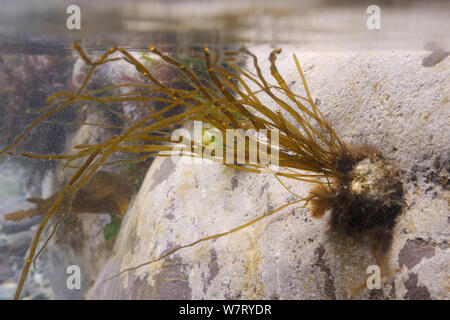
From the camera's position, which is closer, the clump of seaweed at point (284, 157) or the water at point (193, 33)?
the clump of seaweed at point (284, 157)

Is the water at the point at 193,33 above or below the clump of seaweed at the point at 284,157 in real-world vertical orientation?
above

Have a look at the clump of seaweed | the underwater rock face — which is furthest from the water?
the clump of seaweed

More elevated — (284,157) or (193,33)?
(193,33)

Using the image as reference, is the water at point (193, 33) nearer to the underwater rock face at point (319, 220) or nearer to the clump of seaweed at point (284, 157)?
the underwater rock face at point (319, 220)

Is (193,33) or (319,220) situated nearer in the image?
(319,220)

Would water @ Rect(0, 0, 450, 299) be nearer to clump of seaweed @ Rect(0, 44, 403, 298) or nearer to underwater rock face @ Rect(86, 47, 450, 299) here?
underwater rock face @ Rect(86, 47, 450, 299)

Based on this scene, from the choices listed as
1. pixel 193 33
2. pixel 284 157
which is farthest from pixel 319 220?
pixel 193 33

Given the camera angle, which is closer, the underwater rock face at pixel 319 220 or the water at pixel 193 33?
the underwater rock face at pixel 319 220

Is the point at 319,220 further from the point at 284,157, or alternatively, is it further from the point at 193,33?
the point at 193,33

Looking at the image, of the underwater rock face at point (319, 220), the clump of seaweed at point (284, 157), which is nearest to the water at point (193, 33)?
the underwater rock face at point (319, 220)
